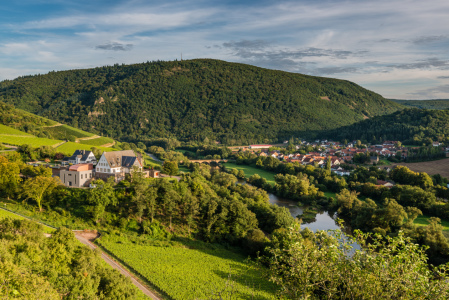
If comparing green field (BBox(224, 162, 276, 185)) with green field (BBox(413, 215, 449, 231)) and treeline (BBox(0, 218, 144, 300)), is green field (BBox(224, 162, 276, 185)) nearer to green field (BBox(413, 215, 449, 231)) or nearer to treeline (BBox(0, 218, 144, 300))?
green field (BBox(413, 215, 449, 231))

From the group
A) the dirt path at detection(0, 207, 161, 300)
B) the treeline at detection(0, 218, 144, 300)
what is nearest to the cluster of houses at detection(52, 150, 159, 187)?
the dirt path at detection(0, 207, 161, 300)

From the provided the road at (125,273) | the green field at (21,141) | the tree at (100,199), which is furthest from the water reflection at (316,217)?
the green field at (21,141)

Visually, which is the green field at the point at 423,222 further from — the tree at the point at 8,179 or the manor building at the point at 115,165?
the tree at the point at 8,179

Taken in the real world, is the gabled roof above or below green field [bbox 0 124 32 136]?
below

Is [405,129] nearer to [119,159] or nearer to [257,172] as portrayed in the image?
[257,172]

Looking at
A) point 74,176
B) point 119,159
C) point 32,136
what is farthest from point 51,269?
point 32,136
